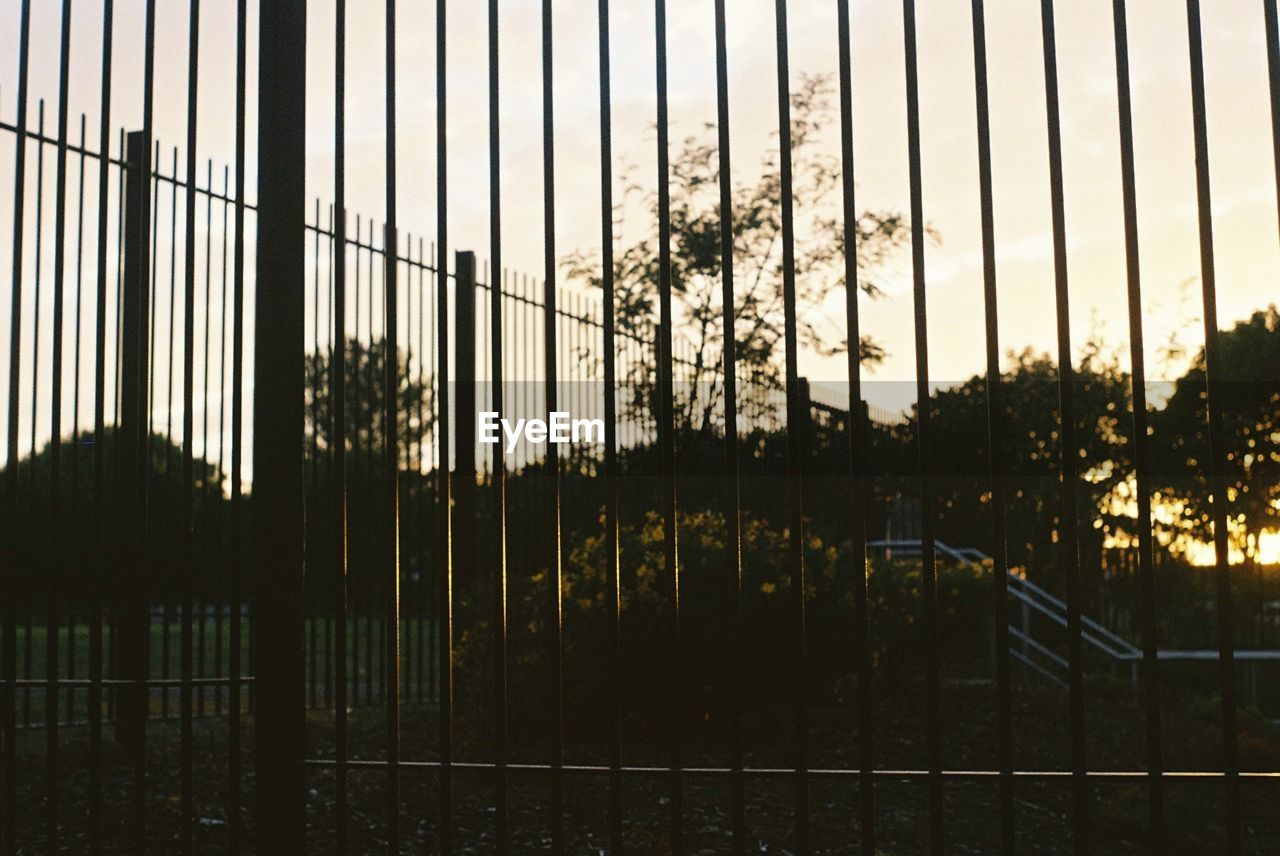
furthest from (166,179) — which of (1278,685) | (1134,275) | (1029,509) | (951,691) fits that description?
(1278,685)

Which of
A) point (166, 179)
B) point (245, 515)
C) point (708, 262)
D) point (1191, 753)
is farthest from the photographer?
point (245, 515)

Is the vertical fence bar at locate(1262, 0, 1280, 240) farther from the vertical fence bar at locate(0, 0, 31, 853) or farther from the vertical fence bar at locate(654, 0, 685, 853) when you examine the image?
the vertical fence bar at locate(0, 0, 31, 853)

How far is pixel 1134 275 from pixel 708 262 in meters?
6.77

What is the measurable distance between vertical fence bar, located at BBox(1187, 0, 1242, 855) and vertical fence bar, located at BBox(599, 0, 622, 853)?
144 cm

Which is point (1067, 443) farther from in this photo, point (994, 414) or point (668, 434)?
point (668, 434)

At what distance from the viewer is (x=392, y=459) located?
10.8 ft

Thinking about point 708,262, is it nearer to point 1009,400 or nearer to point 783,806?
point 783,806

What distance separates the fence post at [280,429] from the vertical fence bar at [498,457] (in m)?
0.66

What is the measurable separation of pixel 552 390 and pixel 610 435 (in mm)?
195

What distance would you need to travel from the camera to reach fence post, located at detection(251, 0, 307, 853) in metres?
3.48

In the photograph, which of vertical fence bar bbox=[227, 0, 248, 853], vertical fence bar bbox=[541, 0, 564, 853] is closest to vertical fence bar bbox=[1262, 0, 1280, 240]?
vertical fence bar bbox=[541, 0, 564, 853]

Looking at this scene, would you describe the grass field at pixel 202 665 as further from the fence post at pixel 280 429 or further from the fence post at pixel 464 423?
the fence post at pixel 464 423

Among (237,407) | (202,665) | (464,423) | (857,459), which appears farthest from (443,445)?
(464,423)

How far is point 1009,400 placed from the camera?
17.6 metres
